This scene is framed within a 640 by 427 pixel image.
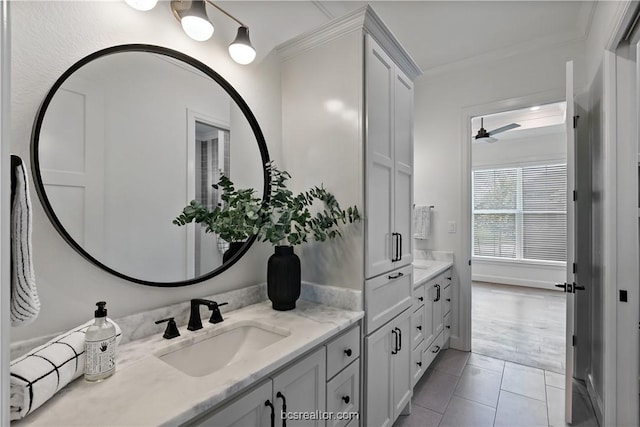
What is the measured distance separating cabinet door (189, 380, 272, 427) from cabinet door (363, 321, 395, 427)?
67 cm

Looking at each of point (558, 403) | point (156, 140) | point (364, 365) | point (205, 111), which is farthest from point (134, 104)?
point (558, 403)

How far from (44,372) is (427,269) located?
2.51 meters

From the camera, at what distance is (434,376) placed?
253 centimetres

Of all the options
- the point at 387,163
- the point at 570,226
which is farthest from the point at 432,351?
the point at 387,163

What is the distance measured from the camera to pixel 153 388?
2.86 feet

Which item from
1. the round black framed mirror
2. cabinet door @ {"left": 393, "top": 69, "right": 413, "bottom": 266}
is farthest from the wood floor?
the round black framed mirror

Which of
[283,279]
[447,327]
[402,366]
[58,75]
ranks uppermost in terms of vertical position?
[58,75]

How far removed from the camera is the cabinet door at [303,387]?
1075 millimetres

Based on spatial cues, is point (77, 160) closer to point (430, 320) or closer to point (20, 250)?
point (20, 250)

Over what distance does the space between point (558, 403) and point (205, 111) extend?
9.55ft

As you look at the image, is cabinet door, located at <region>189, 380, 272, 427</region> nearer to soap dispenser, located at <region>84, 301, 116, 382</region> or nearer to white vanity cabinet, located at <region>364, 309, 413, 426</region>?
soap dispenser, located at <region>84, 301, 116, 382</region>

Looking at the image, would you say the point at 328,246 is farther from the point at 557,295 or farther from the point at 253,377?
the point at 557,295

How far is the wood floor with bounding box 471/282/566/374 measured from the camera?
290cm

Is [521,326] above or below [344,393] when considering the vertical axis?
below
